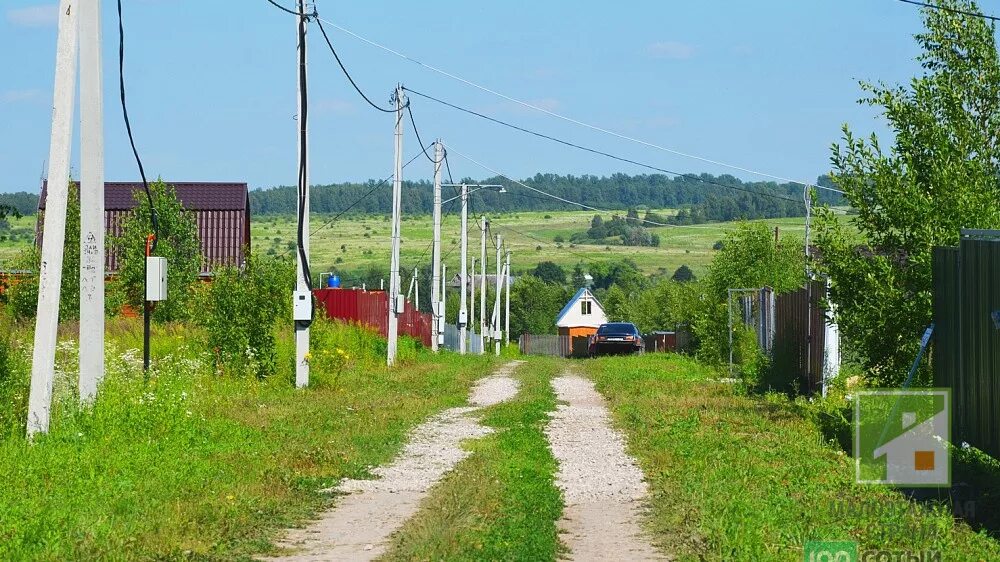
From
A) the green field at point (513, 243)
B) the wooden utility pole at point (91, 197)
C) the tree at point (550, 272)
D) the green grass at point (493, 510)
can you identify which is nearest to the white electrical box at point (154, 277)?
the wooden utility pole at point (91, 197)

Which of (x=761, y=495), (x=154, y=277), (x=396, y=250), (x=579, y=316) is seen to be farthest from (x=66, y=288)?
(x=579, y=316)

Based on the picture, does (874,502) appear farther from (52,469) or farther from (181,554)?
(52,469)

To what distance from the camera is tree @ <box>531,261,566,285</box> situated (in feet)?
482

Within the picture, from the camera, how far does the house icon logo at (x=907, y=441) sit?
11336mm

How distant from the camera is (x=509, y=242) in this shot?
16112 centimetres

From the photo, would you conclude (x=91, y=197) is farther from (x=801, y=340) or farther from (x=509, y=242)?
(x=509, y=242)

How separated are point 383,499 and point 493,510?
124 centimetres

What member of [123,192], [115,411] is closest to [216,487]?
[115,411]

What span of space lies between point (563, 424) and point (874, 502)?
6.76 meters

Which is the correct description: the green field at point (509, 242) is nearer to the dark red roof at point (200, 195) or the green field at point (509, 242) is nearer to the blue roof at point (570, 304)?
the blue roof at point (570, 304)

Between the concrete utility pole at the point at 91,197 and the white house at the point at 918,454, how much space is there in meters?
8.59

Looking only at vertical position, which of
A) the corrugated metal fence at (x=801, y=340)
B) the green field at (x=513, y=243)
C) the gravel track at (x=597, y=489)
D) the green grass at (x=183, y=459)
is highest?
the green field at (x=513, y=243)

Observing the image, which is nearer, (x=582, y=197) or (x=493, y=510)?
(x=493, y=510)

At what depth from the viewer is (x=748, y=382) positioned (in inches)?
879
